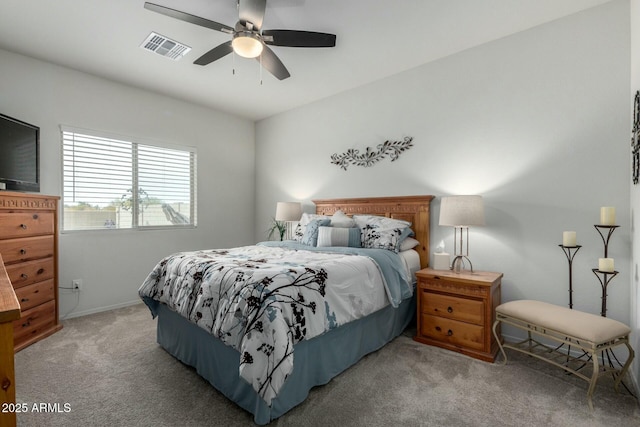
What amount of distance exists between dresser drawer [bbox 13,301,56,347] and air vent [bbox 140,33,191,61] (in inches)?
106

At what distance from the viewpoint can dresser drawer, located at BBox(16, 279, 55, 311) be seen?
106 inches

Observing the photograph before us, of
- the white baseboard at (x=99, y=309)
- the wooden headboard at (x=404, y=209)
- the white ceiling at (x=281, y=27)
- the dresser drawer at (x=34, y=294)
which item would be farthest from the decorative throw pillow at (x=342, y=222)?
the dresser drawer at (x=34, y=294)

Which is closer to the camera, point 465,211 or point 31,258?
point 465,211

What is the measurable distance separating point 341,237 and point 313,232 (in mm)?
383

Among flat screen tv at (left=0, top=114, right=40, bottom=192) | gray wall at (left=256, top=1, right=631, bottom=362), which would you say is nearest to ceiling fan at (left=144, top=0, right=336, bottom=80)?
gray wall at (left=256, top=1, right=631, bottom=362)

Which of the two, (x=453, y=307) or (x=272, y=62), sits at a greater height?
(x=272, y=62)

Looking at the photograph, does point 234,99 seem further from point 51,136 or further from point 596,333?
point 596,333

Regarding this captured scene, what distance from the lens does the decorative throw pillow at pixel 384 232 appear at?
3.02m

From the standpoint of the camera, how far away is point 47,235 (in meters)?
2.96

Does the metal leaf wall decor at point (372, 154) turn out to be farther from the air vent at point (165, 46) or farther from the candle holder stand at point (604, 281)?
the air vent at point (165, 46)

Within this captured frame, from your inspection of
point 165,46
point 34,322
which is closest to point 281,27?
point 165,46

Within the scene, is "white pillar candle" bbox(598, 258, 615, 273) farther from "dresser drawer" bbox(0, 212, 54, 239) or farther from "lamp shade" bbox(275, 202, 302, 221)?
"dresser drawer" bbox(0, 212, 54, 239)

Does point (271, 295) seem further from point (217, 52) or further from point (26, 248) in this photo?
point (26, 248)

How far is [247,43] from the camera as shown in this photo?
2.22 m
